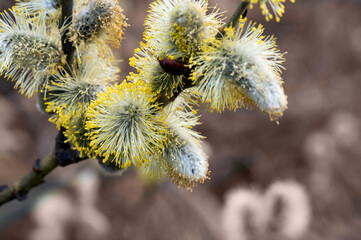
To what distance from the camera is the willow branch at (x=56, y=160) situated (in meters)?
1.21

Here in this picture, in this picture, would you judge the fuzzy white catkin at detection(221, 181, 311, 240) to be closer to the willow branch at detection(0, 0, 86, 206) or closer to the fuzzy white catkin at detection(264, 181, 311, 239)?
the fuzzy white catkin at detection(264, 181, 311, 239)

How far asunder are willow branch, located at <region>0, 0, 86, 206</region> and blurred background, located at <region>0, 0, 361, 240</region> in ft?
5.58

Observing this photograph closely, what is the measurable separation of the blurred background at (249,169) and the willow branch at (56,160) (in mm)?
1701

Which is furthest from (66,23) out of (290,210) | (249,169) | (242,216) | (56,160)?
(249,169)

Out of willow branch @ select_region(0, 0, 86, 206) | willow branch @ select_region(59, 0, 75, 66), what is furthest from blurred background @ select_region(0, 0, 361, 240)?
willow branch @ select_region(59, 0, 75, 66)

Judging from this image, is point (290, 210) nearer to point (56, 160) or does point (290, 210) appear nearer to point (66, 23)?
point (56, 160)

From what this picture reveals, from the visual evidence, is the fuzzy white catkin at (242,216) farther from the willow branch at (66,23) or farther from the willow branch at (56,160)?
the willow branch at (66,23)

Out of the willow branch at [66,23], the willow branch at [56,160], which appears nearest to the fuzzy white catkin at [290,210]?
the willow branch at [56,160]

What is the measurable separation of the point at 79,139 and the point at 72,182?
8.23ft

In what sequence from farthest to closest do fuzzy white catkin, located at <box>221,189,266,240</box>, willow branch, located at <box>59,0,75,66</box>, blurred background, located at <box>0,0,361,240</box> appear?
1. blurred background, located at <box>0,0,361,240</box>
2. fuzzy white catkin, located at <box>221,189,266,240</box>
3. willow branch, located at <box>59,0,75,66</box>

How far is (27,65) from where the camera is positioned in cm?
120

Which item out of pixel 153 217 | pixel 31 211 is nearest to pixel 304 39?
pixel 153 217

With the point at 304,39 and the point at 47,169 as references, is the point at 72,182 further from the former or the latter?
the point at 304,39

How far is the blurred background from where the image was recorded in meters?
3.36
